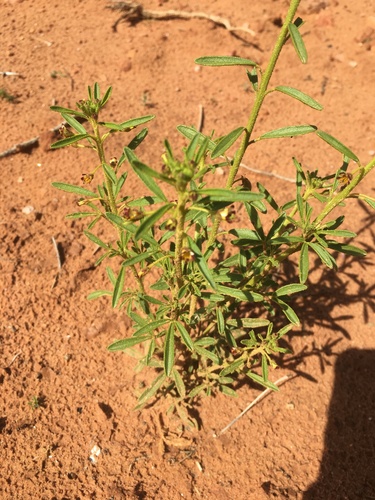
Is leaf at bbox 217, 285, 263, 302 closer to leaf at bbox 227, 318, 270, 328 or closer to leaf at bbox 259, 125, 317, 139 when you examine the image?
leaf at bbox 227, 318, 270, 328

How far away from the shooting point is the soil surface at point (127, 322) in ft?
8.95

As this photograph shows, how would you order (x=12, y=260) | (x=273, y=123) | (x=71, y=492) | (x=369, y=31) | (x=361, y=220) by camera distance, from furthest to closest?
(x=369, y=31)
(x=273, y=123)
(x=361, y=220)
(x=12, y=260)
(x=71, y=492)

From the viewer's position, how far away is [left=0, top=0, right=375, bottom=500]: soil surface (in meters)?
2.73

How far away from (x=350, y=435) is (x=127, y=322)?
1.71 meters

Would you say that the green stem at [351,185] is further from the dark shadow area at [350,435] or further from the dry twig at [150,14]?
the dry twig at [150,14]

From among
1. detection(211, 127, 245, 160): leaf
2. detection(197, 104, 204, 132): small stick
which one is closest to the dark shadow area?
detection(211, 127, 245, 160): leaf

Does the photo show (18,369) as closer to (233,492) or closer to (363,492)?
(233,492)

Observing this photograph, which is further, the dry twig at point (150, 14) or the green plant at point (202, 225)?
the dry twig at point (150, 14)

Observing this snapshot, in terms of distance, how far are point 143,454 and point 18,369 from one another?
3.33 feet

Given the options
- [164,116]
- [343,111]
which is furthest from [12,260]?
[343,111]

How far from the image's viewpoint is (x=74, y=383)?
299 centimetres

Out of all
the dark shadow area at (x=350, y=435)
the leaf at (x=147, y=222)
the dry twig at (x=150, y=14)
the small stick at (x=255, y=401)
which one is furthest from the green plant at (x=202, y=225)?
the dry twig at (x=150, y=14)

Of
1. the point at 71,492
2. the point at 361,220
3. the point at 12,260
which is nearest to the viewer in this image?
the point at 71,492

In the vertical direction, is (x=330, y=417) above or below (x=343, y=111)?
below
